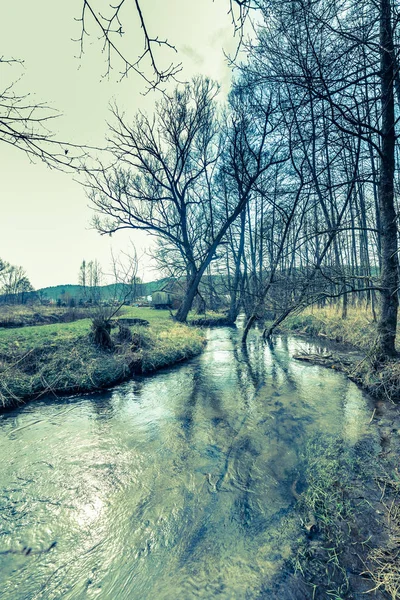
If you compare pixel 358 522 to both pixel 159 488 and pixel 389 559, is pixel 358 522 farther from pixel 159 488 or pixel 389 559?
pixel 159 488

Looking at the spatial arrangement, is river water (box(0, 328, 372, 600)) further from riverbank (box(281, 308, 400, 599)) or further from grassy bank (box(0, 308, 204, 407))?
grassy bank (box(0, 308, 204, 407))

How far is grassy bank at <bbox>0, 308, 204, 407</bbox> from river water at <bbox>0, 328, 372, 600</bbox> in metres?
0.51

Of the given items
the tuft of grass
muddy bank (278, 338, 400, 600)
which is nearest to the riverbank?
muddy bank (278, 338, 400, 600)

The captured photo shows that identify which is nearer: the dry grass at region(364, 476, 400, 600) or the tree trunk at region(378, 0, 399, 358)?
the dry grass at region(364, 476, 400, 600)

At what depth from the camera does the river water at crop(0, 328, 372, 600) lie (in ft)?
6.93

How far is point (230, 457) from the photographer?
3701 mm

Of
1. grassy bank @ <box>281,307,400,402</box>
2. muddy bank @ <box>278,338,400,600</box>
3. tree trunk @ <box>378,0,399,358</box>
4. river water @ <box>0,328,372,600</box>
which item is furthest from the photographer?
grassy bank @ <box>281,307,400,402</box>

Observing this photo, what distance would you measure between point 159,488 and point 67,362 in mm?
5014

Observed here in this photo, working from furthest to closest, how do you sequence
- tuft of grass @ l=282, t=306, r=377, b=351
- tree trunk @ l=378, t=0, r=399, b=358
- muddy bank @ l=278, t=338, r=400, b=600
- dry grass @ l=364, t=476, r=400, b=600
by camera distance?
tuft of grass @ l=282, t=306, r=377, b=351
tree trunk @ l=378, t=0, r=399, b=358
muddy bank @ l=278, t=338, r=400, b=600
dry grass @ l=364, t=476, r=400, b=600

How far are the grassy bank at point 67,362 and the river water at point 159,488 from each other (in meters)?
0.51

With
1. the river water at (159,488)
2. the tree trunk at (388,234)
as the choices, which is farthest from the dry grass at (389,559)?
the tree trunk at (388,234)

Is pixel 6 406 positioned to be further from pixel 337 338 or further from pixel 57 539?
pixel 337 338

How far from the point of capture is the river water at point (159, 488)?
211cm

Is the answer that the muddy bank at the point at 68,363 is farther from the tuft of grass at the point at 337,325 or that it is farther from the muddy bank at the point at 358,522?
the tuft of grass at the point at 337,325
